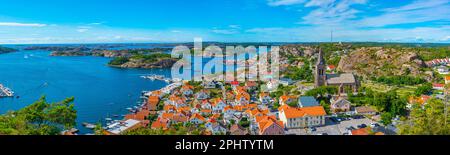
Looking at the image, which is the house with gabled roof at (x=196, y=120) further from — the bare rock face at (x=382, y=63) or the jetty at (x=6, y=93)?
the bare rock face at (x=382, y=63)

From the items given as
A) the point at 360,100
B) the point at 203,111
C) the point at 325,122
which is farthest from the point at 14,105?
the point at 360,100

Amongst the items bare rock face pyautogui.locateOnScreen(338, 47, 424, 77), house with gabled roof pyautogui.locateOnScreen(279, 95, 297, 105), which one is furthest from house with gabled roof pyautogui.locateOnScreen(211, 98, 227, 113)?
bare rock face pyautogui.locateOnScreen(338, 47, 424, 77)

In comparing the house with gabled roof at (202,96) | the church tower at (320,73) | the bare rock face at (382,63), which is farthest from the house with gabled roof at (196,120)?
the bare rock face at (382,63)

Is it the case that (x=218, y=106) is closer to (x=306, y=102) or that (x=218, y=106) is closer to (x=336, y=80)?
(x=306, y=102)

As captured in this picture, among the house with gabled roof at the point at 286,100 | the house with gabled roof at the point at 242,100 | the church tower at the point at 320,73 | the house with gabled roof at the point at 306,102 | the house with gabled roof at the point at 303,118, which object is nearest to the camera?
the house with gabled roof at the point at 303,118

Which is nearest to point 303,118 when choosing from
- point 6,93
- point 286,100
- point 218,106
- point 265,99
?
point 286,100

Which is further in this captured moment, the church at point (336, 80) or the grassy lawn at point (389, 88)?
the grassy lawn at point (389, 88)

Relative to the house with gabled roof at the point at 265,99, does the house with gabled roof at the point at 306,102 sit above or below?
above

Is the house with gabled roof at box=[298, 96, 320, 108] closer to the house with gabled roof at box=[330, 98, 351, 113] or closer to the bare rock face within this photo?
the house with gabled roof at box=[330, 98, 351, 113]

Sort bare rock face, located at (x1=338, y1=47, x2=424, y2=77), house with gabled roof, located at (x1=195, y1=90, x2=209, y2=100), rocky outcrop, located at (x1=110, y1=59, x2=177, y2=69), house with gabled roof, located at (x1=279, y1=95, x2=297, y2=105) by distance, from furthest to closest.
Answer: rocky outcrop, located at (x1=110, y1=59, x2=177, y2=69) < bare rock face, located at (x1=338, y1=47, x2=424, y2=77) < house with gabled roof, located at (x1=195, y1=90, x2=209, y2=100) < house with gabled roof, located at (x1=279, y1=95, x2=297, y2=105)

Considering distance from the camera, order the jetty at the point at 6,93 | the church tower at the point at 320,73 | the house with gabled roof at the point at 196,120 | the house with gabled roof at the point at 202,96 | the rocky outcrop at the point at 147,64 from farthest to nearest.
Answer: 1. the rocky outcrop at the point at 147,64
2. the jetty at the point at 6,93
3. the church tower at the point at 320,73
4. the house with gabled roof at the point at 202,96
5. the house with gabled roof at the point at 196,120

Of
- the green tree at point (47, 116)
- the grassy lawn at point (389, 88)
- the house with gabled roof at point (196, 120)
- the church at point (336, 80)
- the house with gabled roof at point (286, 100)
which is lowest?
the house with gabled roof at point (196, 120)
